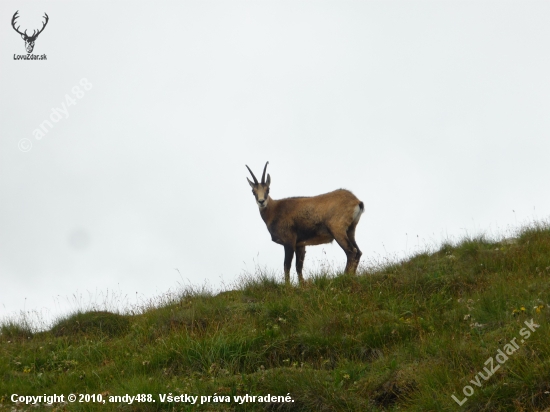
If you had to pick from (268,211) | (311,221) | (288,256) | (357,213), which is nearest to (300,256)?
(288,256)

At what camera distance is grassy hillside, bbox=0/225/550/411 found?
22.8 ft

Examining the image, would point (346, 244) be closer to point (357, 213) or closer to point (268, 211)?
point (357, 213)

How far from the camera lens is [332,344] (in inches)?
338

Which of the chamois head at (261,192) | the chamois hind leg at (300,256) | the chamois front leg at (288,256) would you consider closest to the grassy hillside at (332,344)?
the chamois front leg at (288,256)

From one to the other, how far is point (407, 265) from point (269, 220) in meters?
4.75

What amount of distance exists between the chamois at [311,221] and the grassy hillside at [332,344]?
8.05ft

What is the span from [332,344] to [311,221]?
6518mm

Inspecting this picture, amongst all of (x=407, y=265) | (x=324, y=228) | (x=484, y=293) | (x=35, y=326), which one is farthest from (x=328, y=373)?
(x=324, y=228)

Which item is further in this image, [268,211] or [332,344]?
[268,211]

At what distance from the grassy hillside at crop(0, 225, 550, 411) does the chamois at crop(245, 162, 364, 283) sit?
8.05 ft

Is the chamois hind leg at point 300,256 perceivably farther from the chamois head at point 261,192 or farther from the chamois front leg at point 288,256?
the chamois head at point 261,192

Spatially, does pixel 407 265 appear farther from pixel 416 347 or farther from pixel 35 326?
pixel 35 326

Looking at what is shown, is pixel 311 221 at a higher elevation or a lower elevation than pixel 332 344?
higher

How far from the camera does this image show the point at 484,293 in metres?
9.19
